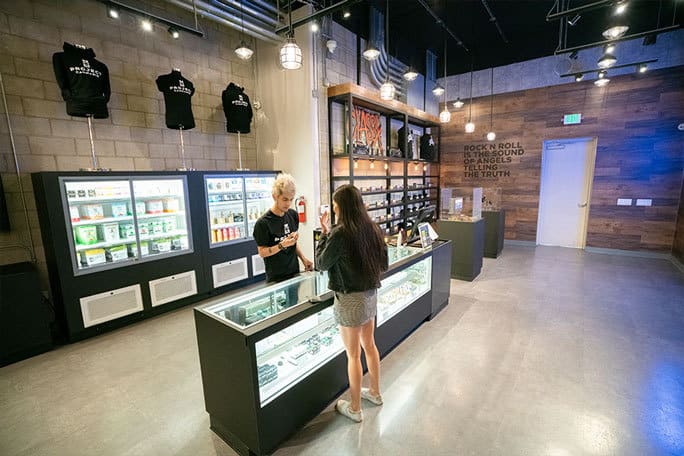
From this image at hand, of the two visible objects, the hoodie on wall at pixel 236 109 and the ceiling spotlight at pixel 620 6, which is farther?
the hoodie on wall at pixel 236 109

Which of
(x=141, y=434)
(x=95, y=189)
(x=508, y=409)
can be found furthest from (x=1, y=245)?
(x=508, y=409)

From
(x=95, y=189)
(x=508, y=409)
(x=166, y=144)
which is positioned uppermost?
(x=166, y=144)

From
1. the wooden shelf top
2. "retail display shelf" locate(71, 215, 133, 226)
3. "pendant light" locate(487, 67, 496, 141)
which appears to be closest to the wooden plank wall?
"pendant light" locate(487, 67, 496, 141)

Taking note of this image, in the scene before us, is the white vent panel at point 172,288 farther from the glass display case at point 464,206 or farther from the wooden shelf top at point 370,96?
the glass display case at point 464,206

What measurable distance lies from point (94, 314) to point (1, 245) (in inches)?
44.4

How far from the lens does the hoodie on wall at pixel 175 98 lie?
390 cm

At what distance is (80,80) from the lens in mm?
3180

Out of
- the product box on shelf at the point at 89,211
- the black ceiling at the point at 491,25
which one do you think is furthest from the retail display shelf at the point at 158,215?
the black ceiling at the point at 491,25

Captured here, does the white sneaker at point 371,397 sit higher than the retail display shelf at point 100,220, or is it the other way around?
the retail display shelf at point 100,220

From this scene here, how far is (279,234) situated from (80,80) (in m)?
2.79

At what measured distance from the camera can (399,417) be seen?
2.14 metres

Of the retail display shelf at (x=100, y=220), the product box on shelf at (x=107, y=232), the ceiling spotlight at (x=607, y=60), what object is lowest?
the product box on shelf at (x=107, y=232)

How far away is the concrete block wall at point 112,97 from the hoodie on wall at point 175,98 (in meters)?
0.31

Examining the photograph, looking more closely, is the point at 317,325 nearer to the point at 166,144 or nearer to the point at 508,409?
the point at 508,409
